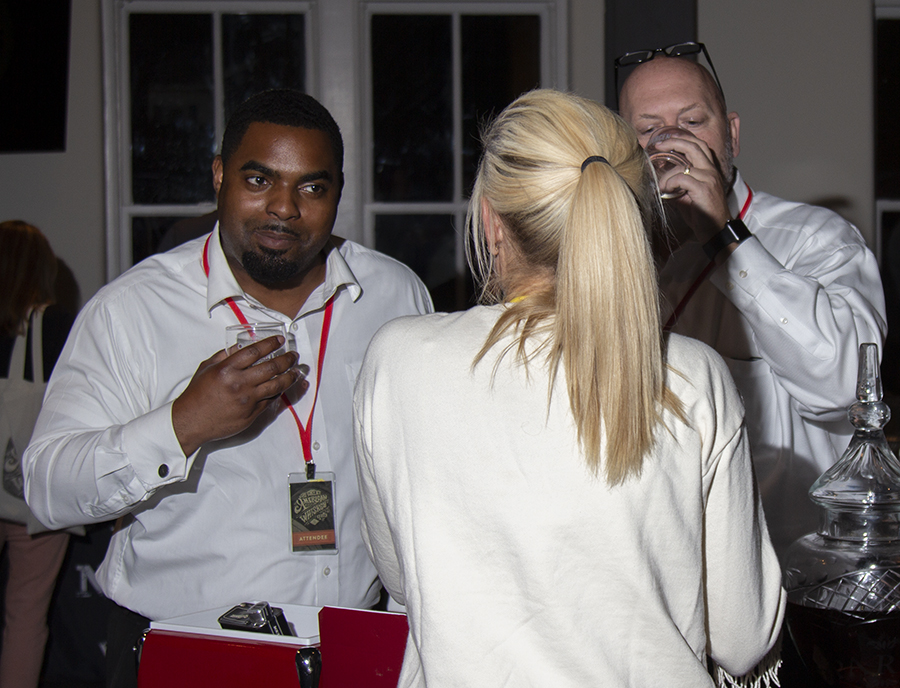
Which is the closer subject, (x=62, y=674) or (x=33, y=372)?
(x=33, y=372)

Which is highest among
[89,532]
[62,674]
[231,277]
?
[231,277]

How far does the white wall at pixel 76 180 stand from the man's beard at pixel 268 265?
93.1 inches

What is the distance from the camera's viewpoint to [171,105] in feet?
12.8

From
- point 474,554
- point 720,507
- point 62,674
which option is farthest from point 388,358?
point 62,674

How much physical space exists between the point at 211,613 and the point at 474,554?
570 mm

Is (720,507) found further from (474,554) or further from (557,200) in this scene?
(557,200)

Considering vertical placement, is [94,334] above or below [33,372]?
above

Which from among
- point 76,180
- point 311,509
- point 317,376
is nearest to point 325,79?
point 76,180

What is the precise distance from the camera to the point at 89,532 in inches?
133

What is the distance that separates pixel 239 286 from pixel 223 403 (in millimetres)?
429

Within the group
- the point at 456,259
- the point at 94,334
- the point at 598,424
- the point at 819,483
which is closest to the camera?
the point at 598,424

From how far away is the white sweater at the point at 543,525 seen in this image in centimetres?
96

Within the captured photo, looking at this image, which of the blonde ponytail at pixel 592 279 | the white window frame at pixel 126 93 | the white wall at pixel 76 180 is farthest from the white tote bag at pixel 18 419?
the blonde ponytail at pixel 592 279

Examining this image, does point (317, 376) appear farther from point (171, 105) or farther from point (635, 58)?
point (171, 105)
